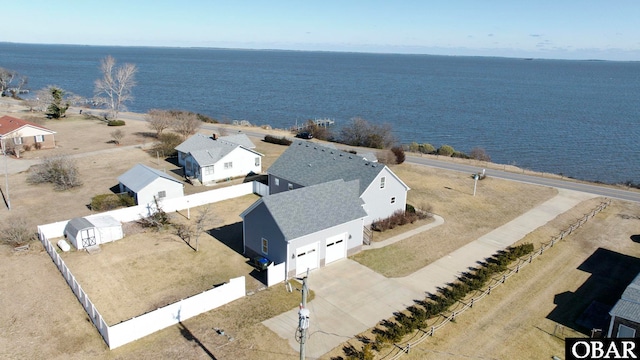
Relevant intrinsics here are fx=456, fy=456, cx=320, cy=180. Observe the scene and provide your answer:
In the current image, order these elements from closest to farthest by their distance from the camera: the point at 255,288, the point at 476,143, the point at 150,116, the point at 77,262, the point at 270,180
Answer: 1. the point at 255,288
2. the point at 77,262
3. the point at 270,180
4. the point at 150,116
5. the point at 476,143

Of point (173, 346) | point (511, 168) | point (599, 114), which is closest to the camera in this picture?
point (173, 346)

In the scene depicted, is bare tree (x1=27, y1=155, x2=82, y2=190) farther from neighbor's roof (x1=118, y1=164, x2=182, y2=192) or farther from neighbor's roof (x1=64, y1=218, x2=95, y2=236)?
neighbor's roof (x1=64, y1=218, x2=95, y2=236)

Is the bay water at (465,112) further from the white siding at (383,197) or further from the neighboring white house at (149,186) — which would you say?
the neighboring white house at (149,186)

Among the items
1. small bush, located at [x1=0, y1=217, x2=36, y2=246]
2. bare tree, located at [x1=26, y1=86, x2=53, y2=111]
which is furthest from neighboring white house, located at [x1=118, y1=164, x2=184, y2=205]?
bare tree, located at [x1=26, y1=86, x2=53, y2=111]

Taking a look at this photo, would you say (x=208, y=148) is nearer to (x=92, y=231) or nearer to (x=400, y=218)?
(x=92, y=231)

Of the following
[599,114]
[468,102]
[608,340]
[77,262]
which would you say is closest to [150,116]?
[77,262]

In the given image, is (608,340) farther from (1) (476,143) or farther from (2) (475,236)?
(1) (476,143)
